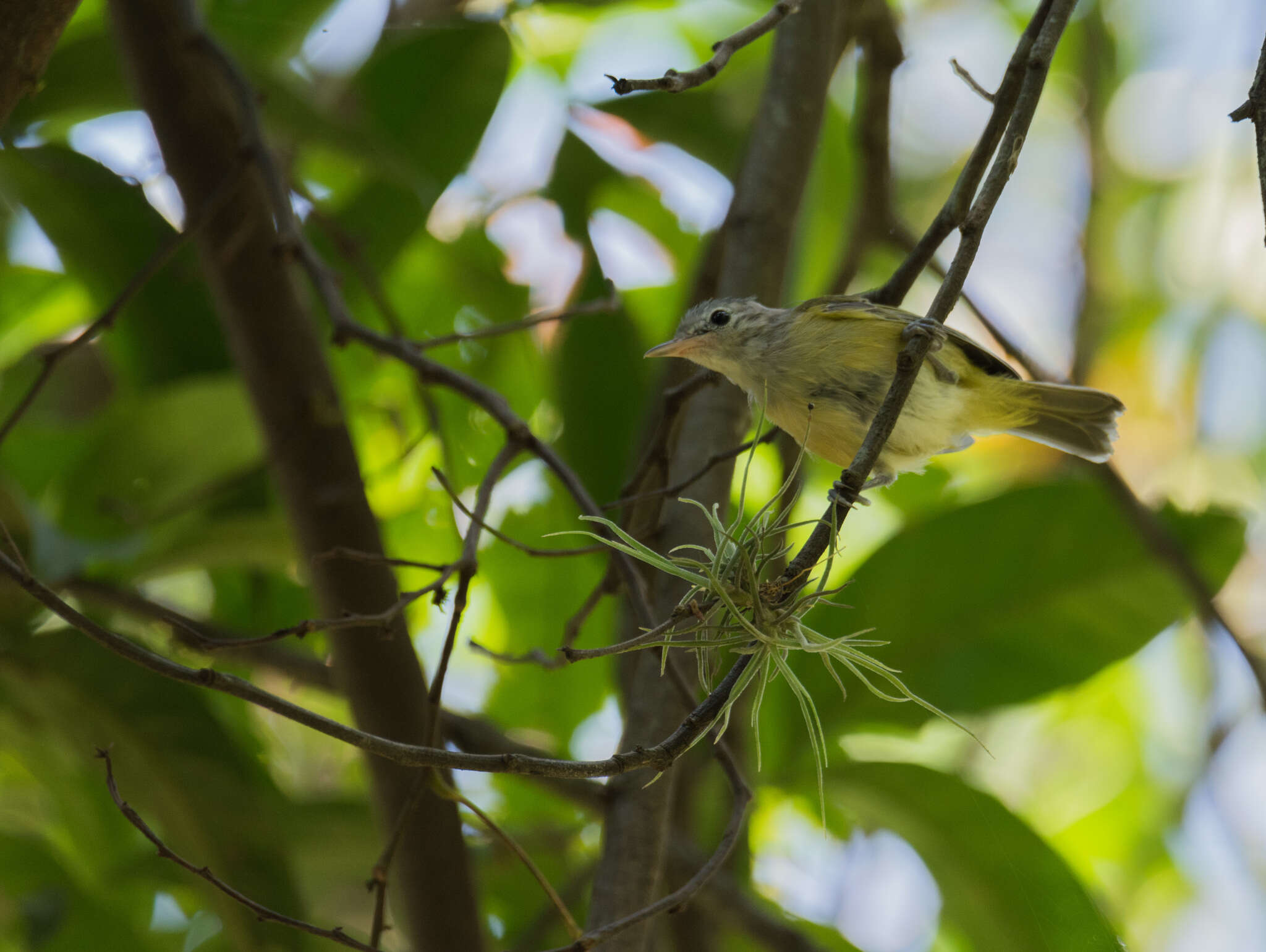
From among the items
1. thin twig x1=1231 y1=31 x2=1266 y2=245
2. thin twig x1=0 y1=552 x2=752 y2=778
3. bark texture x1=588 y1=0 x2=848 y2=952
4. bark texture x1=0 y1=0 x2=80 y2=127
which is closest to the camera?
thin twig x1=0 y1=552 x2=752 y2=778

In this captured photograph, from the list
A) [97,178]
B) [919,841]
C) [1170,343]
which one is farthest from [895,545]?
[1170,343]

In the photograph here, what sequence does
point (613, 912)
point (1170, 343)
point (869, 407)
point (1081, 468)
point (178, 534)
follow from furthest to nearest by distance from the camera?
point (1170, 343)
point (1081, 468)
point (178, 534)
point (869, 407)
point (613, 912)

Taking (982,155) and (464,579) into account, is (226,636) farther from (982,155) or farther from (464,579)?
(982,155)

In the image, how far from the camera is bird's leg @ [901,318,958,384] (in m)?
1.30

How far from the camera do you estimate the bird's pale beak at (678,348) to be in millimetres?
2617

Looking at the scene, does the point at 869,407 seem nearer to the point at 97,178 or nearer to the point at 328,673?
the point at 328,673

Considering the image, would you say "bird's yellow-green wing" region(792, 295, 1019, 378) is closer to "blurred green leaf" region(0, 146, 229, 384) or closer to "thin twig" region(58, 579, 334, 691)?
"thin twig" region(58, 579, 334, 691)

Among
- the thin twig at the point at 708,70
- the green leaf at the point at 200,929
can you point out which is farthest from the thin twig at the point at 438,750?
the green leaf at the point at 200,929

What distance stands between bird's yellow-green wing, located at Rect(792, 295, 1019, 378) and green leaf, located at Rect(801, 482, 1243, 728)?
0.31 meters

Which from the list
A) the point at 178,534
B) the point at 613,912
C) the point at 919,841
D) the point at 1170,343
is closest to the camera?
the point at 613,912

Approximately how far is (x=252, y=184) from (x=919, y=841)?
207 cm

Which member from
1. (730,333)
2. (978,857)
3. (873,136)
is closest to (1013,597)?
(978,857)

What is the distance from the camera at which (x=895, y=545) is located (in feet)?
8.74

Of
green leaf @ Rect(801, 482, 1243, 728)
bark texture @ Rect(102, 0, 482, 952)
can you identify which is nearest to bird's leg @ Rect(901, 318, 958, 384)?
green leaf @ Rect(801, 482, 1243, 728)
